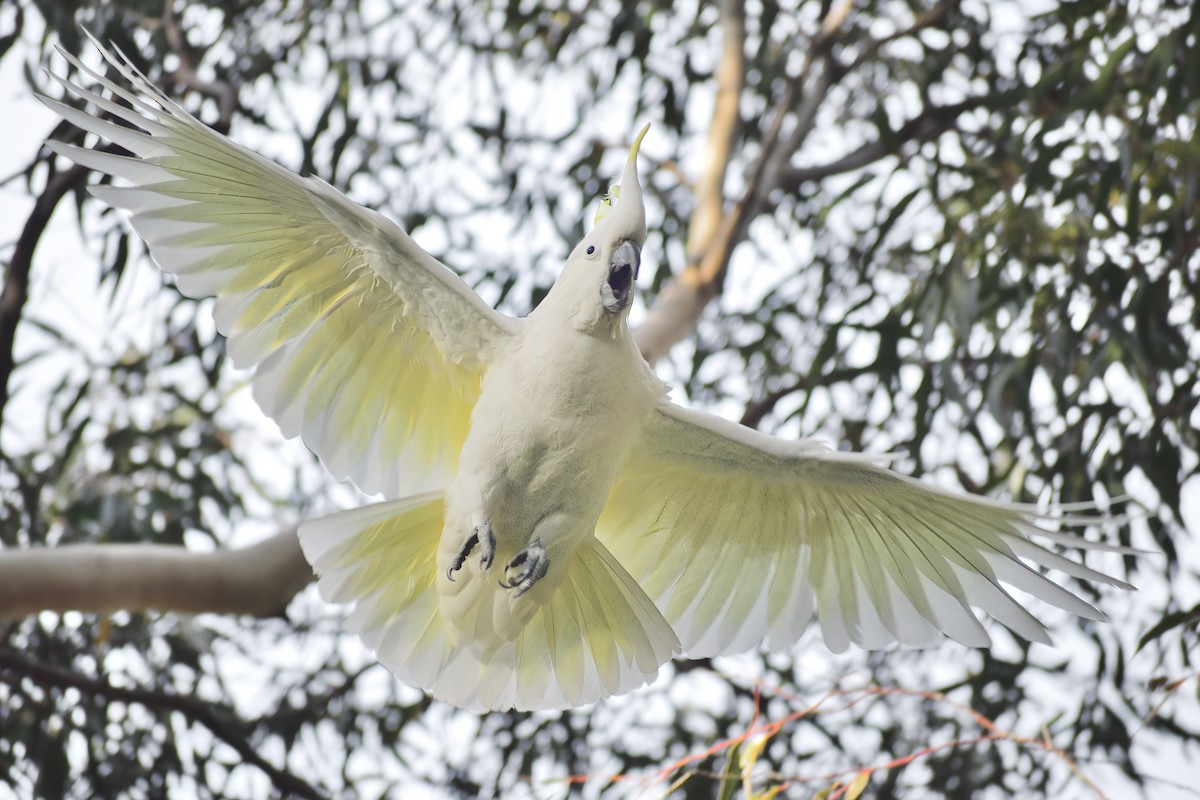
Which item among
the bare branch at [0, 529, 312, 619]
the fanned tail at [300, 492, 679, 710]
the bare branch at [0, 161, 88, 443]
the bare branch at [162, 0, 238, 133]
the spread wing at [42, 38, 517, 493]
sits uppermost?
the bare branch at [162, 0, 238, 133]

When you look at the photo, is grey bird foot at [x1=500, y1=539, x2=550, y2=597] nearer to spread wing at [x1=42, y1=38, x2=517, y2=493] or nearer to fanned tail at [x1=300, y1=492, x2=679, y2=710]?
fanned tail at [x1=300, y1=492, x2=679, y2=710]

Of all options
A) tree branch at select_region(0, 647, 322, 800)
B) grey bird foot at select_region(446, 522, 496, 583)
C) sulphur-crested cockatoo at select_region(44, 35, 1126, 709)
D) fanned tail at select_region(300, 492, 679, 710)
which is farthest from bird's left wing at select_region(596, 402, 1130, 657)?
tree branch at select_region(0, 647, 322, 800)

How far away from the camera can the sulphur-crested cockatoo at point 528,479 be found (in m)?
1.55

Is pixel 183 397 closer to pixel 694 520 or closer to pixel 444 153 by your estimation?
pixel 444 153

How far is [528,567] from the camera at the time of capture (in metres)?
1.57

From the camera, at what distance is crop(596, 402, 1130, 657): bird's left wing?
1657 millimetres

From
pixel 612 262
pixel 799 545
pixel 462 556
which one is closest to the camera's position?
pixel 612 262

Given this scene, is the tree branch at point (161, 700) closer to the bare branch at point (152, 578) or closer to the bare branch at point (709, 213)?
the bare branch at point (152, 578)

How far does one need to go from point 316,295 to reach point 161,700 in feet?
3.11

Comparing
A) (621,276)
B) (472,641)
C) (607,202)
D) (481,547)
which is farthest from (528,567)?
(607,202)

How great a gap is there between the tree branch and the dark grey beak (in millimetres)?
1211

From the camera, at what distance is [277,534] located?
6.81 ft

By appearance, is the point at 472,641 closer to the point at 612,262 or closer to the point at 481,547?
the point at 481,547

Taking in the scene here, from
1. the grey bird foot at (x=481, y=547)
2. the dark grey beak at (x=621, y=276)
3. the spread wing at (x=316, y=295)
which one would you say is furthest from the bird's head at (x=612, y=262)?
the grey bird foot at (x=481, y=547)
